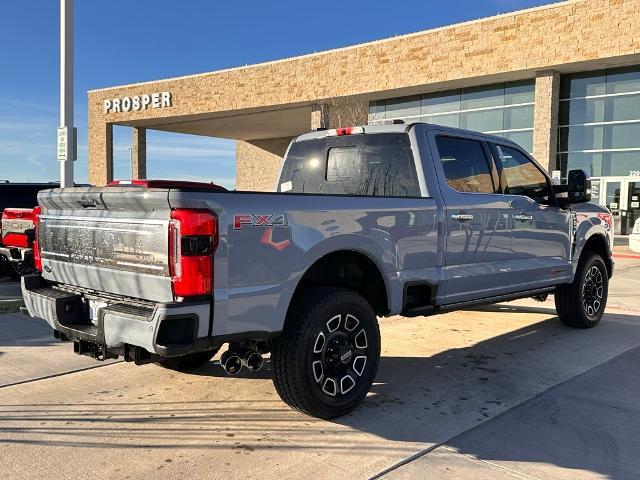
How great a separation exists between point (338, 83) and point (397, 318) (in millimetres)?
20243

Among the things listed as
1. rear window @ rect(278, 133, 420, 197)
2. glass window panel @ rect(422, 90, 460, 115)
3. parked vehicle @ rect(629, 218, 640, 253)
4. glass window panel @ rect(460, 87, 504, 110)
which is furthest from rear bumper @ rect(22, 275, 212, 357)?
glass window panel @ rect(422, 90, 460, 115)

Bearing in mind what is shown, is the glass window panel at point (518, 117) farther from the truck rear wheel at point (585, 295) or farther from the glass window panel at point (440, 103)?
the truck rear wheel at point (585, 295)

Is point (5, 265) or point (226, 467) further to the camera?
point (5, 265)

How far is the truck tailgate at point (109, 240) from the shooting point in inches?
134

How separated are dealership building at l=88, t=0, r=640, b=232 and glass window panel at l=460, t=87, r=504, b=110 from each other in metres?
0.04

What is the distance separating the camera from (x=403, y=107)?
26.5 meters

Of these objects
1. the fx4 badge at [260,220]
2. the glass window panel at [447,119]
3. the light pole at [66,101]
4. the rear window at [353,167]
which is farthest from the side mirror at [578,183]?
the glass window panel at [447,119]

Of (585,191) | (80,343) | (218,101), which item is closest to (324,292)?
(80,343)

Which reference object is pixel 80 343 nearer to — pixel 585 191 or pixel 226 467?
pixel 226 467

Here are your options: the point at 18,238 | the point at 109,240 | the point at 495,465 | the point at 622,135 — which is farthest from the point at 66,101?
the point at 622,135

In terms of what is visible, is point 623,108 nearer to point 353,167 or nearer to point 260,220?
point 353,167

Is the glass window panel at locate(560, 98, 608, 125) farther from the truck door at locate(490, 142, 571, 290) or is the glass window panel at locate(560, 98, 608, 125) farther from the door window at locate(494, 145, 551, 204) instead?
the door window at locate(494, 145, 551, 204)

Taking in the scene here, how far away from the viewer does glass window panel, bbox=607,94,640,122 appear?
20.8m

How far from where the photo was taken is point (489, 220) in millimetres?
5297
